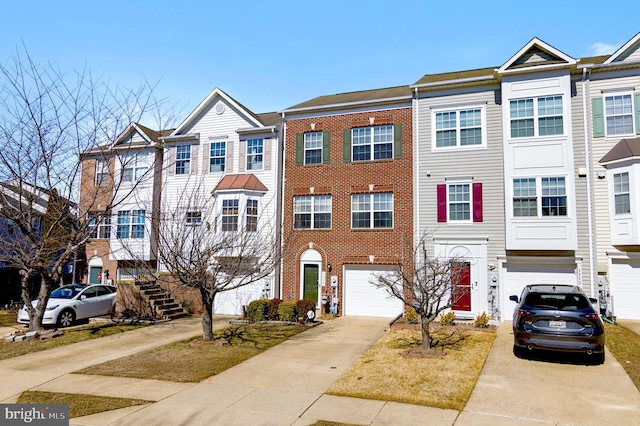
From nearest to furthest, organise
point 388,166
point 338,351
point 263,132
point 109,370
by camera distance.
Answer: point 109,370 → point 338,351 → point 388,166 → point 263,132

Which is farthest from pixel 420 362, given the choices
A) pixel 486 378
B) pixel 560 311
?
pixel 560 311

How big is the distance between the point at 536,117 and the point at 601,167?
2.89m

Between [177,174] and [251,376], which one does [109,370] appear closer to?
[251,376]

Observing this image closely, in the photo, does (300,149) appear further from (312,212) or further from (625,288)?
(625,288)

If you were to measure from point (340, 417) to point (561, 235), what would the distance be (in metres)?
12.5

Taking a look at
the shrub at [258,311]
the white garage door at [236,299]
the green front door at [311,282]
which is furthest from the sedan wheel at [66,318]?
the green front door at [311,282]

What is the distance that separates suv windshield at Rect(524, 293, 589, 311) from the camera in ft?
31.3

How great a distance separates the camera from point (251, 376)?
9.20 m

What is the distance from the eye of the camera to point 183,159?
22.0 m

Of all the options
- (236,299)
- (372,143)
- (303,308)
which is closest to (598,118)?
(372,143)

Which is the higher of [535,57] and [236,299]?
[535,57]

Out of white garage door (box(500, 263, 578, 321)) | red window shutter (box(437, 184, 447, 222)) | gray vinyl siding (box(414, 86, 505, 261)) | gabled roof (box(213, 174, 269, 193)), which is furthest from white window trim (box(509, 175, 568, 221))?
gabled roof (box(213, 174, 269, 193))

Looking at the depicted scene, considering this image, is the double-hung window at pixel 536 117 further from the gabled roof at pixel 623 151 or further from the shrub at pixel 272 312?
the shrub at pixel 272 312

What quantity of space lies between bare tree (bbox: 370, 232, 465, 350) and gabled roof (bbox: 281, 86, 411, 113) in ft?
20.2
